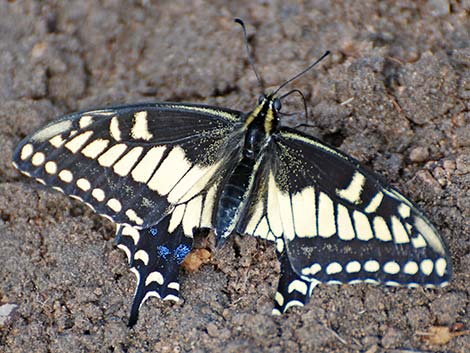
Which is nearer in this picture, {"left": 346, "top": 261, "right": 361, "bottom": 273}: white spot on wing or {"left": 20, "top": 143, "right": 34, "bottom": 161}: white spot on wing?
{"left": 346, "top": 261, "right": 361, "bottom": 273}: white spot on wing

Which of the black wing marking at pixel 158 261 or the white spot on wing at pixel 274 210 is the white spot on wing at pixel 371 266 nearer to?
the white spot on wing at pixel 274 210

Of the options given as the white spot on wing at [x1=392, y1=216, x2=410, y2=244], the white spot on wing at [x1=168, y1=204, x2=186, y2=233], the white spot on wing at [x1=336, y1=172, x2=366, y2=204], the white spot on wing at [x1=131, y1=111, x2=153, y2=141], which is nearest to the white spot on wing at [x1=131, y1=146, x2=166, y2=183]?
the white spot on wing at [x1=131, y1=111, x2=153, y2=141]

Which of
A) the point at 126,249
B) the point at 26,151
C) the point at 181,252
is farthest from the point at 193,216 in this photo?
the point at 26,151

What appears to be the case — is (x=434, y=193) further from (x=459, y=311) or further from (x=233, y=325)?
(x=233, y=325)

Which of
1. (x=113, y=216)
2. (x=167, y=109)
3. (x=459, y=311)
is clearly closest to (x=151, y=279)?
(x=113, y=216)

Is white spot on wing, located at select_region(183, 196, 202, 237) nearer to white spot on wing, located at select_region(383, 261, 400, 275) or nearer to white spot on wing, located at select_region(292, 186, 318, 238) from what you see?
white spot on wing, located at select_region(292, 186, 318, 238)

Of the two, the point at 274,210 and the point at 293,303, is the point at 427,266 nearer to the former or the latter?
the point at 293,303

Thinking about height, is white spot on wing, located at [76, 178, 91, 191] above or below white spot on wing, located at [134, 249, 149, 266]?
above
